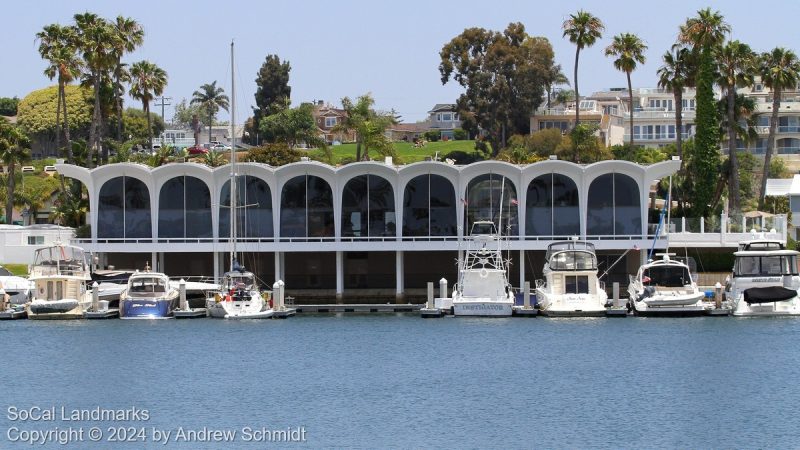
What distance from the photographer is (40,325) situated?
74812 millimetres

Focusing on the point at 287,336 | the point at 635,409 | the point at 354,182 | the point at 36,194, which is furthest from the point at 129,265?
the point at 635,409

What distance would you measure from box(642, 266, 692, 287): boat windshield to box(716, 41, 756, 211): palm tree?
27995mm

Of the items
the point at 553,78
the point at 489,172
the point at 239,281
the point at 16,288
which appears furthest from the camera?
the point at 553,78

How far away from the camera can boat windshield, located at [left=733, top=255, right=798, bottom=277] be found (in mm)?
73812

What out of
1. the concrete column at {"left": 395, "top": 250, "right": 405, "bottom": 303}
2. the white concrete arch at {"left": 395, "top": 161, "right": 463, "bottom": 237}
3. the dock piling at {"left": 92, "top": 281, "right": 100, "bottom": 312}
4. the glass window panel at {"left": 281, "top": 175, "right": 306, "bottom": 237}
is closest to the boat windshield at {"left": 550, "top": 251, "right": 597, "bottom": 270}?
the white concrete arch at {"left": 395, "top": 161, "right": 463, "bottom": 237}

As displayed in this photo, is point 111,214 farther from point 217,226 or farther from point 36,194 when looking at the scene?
point 36,194

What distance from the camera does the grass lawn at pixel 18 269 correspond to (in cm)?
9150

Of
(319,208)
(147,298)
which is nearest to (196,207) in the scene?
(319,208)

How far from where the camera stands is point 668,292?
7262cm

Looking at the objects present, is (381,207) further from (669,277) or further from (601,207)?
(669,277)

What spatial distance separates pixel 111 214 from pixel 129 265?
13.2 feet

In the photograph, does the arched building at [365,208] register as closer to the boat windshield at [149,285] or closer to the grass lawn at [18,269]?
the grass lawn at [18,269]

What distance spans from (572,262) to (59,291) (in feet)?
86.8

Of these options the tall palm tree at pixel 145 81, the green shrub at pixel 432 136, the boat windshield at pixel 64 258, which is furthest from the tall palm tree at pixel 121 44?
the green shrub at pixel 432 136
